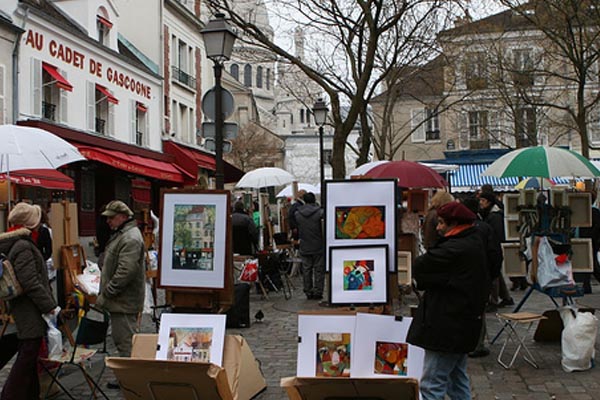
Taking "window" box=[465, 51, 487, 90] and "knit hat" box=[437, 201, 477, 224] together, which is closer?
"knit hat" box=[437, 201, 477, 224]

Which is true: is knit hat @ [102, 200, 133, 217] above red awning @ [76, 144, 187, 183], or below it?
below

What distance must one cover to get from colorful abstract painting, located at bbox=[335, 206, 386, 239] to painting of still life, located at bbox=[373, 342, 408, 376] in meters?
1.19

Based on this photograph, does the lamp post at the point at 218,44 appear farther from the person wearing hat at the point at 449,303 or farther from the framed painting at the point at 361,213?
the person wearing hat at the point at 449,303

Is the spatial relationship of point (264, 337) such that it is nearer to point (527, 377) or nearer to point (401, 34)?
point (527, 377)

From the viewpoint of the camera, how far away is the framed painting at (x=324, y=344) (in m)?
5.48

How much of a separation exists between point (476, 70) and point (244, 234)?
1477cm

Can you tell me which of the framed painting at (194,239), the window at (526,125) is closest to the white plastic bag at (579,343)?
the framed painting at (194,239)

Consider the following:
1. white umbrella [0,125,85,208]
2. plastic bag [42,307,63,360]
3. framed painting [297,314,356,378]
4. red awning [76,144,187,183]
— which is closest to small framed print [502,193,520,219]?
framed painting [297,314,356,378]

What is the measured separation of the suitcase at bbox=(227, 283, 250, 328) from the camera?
31.8ft

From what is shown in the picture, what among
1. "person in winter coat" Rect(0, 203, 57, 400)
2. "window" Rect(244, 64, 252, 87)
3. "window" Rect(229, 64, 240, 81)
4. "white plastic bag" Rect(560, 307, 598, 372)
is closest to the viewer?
"person in winter coat" Rect(0, 203, 57, 400)

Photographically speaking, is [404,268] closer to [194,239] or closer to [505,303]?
[505,303]

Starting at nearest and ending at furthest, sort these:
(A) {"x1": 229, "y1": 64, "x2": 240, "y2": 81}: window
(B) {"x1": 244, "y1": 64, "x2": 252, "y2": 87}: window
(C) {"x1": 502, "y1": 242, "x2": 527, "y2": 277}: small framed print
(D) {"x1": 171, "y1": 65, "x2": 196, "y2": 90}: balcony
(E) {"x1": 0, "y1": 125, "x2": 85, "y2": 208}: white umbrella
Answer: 1. (E) {"x1": 0, "y1": 125, "x2": 85, "y2": 208}: white umbrella
2. (C) {"x1": 502, "y1": 242, "x2": 527, "y2": 277}: small framed print
3. (D) {"x1": 171, "y1": 65, "x2": 196, "y2": 90}: balcony
4. (A) {"x1": 229, "y1": 64, "x2": 240, "y2": 81}: window
5. (B) {"x1": 244, "y1": 64, "x2": 252, "y2": 87}: window

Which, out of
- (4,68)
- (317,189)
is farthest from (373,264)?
(317,189)

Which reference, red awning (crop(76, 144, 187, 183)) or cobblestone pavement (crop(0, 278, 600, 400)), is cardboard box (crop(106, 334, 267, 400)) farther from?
red awning (crop(76, 144, 187, 183))
